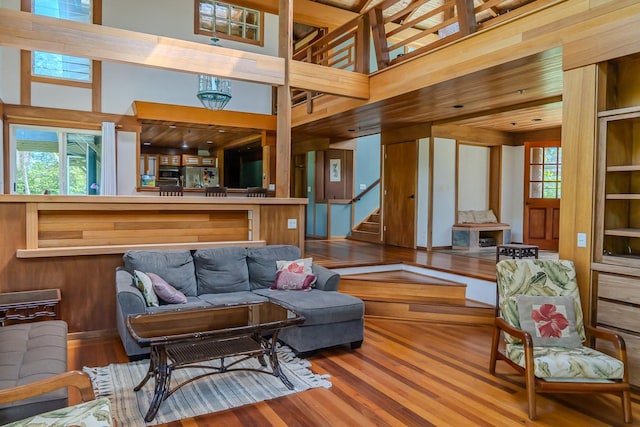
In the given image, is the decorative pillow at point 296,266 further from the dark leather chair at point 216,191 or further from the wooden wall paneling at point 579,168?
the dark leather chair at point 216,191

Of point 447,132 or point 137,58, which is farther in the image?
point 447,132

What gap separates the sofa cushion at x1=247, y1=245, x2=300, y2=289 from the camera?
4.43m

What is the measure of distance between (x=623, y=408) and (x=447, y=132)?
570 cm

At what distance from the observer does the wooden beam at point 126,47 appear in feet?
13.2

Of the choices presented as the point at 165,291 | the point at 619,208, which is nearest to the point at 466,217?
the point at 619,208

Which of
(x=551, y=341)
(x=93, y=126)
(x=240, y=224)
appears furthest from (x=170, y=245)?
(x=93, y=126)

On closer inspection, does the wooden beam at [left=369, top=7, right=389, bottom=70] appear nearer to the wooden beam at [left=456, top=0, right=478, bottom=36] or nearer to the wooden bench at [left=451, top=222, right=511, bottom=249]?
the wooden beam at [left=456, top=0, right=478, bottom=36]

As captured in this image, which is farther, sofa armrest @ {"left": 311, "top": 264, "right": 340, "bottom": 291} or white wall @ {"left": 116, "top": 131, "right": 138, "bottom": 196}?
Result: white wall @ {"left": 116, "top": 131, "right": 138, "bottom": 196}

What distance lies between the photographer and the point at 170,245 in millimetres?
4391

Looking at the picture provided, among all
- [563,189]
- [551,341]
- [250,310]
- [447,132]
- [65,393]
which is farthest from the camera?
[447,132]

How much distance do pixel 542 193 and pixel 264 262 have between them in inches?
250

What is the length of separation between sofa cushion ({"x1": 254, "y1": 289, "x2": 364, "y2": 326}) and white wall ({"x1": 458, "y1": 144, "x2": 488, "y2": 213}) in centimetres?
503

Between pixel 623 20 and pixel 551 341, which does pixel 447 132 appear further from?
pixel 551 341

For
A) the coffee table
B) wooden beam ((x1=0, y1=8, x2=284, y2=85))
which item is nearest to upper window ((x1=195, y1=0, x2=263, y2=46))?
wooden beam ((x1=0, y1=8, x2=284, y2=85))
